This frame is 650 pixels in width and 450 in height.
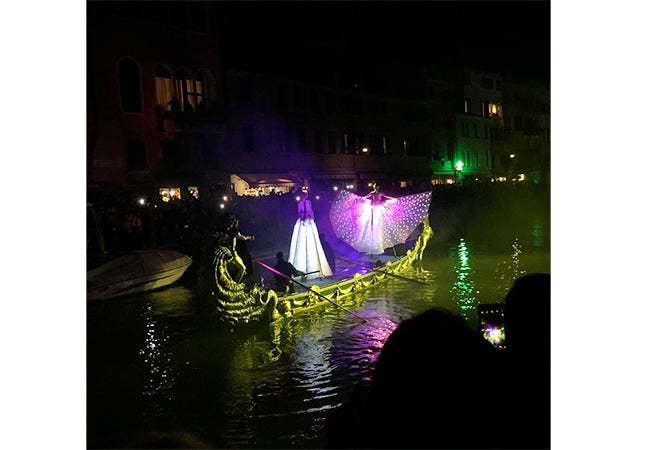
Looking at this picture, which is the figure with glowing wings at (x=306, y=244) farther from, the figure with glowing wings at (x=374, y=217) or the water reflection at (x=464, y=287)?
the water reflection at (x=464, y=287)

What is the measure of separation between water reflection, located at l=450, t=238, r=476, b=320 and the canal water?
44mm

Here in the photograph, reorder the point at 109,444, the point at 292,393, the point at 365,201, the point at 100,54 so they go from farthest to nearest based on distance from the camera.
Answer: the point at 100,54
the point at 365,201
the point at 292,393
the point at 109,444

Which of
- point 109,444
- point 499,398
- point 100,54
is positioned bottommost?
point 109,444

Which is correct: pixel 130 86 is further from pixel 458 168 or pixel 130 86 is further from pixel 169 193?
pixel 458 168

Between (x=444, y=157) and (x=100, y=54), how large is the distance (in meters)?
29.9

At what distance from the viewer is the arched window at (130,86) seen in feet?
74.6

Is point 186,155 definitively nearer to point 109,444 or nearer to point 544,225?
point 544,225

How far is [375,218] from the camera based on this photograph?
1470cm

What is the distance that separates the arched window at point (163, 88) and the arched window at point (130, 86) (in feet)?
3.48

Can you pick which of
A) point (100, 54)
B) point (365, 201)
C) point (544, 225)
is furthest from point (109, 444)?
point (544, 225)

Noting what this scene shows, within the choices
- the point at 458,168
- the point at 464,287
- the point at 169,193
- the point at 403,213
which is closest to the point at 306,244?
the point at 403,213

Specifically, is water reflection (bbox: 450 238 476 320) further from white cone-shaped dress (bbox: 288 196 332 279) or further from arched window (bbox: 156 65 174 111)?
arched window (bbox: 156 65 174 111)

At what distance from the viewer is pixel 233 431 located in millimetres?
5797

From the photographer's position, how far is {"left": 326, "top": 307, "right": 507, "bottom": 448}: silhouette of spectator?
78.7 inches
